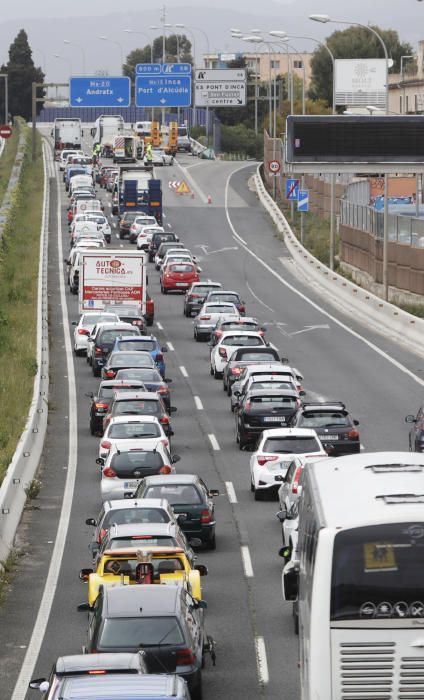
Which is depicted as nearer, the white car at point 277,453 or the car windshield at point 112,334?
Answer: the white car at point 277,453

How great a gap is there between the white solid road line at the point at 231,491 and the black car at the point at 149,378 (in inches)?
266

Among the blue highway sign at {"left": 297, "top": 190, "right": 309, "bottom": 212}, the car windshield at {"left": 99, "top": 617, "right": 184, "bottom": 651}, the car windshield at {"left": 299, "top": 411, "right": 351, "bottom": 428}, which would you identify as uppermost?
the blue highway sign at {"left": 297, "top": 190, "right": 309, "bottom": 212}

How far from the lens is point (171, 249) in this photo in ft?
230

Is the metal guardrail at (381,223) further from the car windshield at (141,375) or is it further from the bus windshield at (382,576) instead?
the bus windshield at (382,576)

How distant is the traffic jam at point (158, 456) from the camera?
15.2 m

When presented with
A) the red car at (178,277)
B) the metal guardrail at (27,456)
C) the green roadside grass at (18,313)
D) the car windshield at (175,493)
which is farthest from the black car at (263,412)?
the red car at (178,277)

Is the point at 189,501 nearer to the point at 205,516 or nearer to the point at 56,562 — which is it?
the point at 205,516

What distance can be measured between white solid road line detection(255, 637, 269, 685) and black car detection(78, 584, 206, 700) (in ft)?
4.72

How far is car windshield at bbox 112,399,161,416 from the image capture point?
32.6m

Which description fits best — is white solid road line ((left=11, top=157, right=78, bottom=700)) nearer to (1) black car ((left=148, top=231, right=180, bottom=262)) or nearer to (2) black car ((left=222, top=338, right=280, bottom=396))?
(2) black car ((left=222, top=338, right=280, bottom=396))

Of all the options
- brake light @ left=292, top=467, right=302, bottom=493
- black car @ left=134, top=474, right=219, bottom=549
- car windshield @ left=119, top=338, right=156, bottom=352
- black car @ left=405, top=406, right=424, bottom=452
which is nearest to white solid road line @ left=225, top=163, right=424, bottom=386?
car windshield @ left=119, top=338, right=156, bottom=352

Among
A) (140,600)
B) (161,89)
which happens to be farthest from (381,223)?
(140,600)

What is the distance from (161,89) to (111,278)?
60.5m

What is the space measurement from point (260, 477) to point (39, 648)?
9.70 metres
